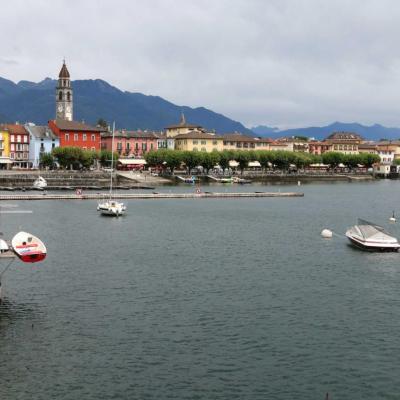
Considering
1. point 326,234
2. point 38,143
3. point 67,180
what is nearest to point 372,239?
point 326,234

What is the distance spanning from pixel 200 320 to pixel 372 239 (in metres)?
27.0

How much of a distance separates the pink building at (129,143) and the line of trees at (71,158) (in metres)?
26.9

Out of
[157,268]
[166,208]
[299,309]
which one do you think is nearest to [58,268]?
[157,268]

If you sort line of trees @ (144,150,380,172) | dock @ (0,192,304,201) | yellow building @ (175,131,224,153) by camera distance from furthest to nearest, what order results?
yellow building @ (175,131,224,153), line of trees @ (144,150,380,172), dock @ (0,192,304,201)

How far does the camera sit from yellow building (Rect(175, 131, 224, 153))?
193 metres

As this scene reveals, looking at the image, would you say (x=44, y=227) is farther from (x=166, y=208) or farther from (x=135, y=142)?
(x=135, y=142)

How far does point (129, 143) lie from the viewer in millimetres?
187375

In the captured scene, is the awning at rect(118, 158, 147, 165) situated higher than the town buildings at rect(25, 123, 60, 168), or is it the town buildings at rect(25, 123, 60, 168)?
the town buildings at rect(25, 123, 60, 168)

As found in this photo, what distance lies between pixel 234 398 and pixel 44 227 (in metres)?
47.0

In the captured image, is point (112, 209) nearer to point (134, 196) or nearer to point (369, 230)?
point (134, 196)

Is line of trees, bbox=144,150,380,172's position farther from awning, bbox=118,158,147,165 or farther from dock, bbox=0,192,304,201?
dock, bbox=0,192,304,201

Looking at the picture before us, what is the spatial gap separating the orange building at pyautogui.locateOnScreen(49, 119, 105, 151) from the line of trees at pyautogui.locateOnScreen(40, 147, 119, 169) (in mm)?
8312

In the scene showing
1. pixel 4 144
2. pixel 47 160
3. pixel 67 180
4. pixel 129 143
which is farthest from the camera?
pixel 129 143

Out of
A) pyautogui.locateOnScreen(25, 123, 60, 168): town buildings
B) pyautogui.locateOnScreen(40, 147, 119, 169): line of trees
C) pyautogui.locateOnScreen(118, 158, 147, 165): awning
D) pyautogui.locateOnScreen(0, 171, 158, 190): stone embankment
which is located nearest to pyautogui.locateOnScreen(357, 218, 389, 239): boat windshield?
pyautogui.locateOnScreen(0, 171, 158, 190): stone embankment
